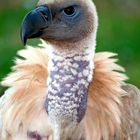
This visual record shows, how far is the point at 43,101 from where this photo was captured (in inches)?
264

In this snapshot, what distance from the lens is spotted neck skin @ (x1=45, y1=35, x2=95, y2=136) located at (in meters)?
6.50

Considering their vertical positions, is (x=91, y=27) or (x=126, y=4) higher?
(x=91, y=27)

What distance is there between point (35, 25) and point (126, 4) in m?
6.99

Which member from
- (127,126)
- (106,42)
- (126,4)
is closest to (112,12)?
(126,4)

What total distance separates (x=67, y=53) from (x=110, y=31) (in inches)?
A: 220

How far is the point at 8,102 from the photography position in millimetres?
6805

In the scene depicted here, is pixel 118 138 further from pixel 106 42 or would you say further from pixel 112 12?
pixel 112 12

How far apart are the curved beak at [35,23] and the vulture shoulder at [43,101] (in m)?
0.49

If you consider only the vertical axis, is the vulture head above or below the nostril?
below

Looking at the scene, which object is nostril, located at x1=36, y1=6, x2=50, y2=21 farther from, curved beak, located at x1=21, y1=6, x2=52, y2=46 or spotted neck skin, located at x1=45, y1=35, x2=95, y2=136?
spotted neck skin, located at x1=45, y1=35, x2=95, y2=136

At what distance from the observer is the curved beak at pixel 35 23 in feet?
20.5

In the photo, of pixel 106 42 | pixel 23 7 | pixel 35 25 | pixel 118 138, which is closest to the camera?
pixel 35 25

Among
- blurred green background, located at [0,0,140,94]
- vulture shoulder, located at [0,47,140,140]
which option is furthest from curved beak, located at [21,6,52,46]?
blurred green background, located at [0,0,140,94]

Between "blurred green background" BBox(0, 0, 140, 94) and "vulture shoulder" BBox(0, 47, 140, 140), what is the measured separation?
3.54 m
